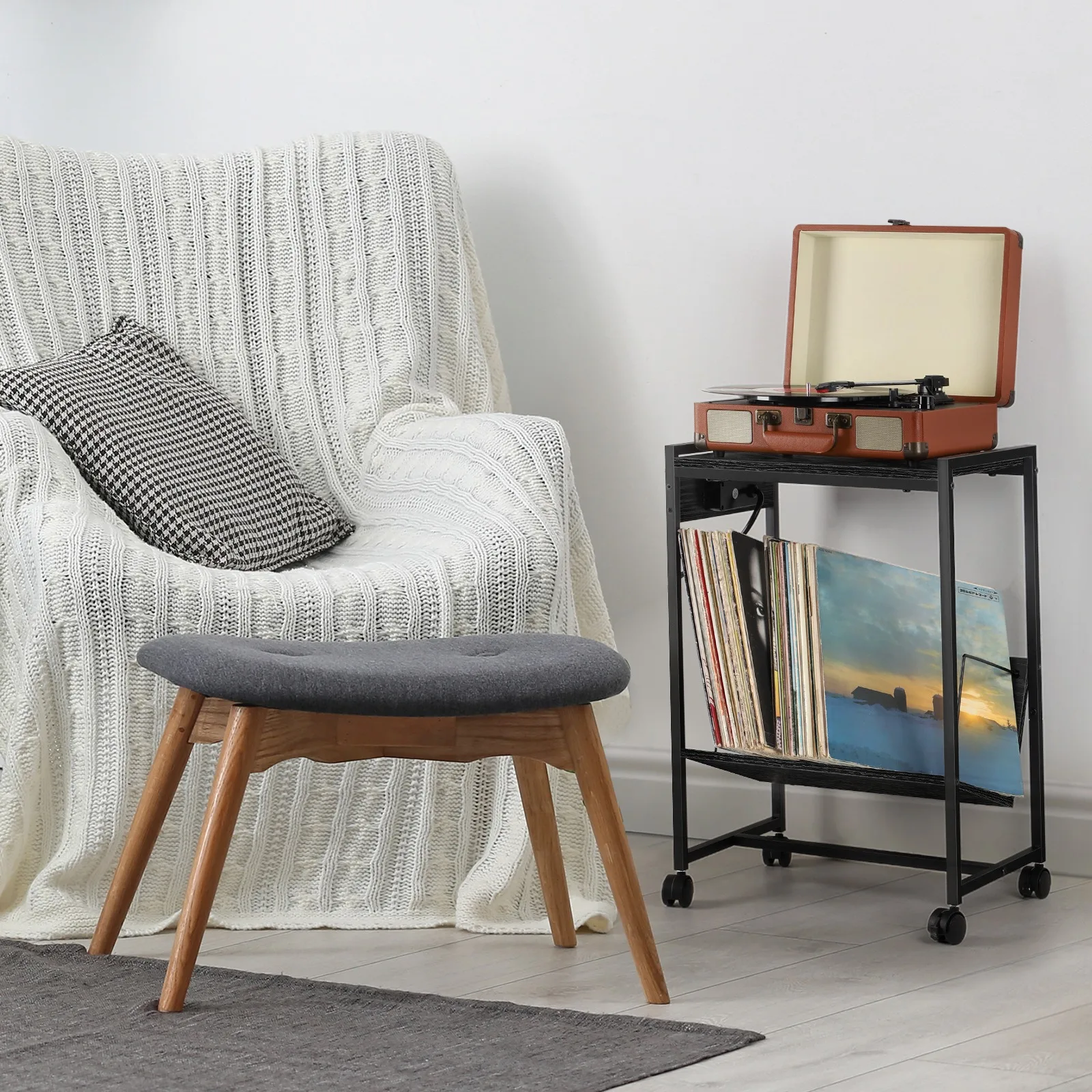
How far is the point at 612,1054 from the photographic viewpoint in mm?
1462

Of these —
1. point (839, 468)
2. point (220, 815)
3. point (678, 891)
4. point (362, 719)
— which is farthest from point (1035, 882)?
point (220, 815)

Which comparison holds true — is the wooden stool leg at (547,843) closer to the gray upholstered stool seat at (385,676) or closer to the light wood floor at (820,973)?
the light wood floor at (820,973)

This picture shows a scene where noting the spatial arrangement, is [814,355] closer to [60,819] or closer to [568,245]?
[568,245]

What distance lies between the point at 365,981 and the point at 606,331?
1123 millimetres

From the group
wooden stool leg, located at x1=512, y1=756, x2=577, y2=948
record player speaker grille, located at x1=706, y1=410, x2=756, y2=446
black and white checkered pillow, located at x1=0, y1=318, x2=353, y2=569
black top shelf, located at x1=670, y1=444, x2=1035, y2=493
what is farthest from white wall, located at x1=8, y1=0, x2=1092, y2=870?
wooden stool leg, located at x1=512, y1=756, x2=577, y2=948

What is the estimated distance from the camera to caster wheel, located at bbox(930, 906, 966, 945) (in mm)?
1880

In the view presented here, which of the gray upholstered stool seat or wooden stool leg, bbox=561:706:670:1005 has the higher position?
the gray upholstered stool seat

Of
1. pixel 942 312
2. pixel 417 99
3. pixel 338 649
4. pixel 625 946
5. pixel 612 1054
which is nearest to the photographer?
pixel 612 1054

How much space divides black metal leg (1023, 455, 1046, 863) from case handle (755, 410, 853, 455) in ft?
0.83

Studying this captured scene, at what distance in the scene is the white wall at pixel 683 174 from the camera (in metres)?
2.17

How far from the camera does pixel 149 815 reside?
5.51ft

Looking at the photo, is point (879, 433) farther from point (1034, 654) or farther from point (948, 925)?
point (948, 925)

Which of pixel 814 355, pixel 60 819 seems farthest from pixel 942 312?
pixel 60 819

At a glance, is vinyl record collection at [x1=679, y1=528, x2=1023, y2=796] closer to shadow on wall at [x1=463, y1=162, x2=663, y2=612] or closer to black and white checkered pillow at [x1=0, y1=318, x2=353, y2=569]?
shadow on wall at [x1=463, y1=162, x2=663, y2=612]
